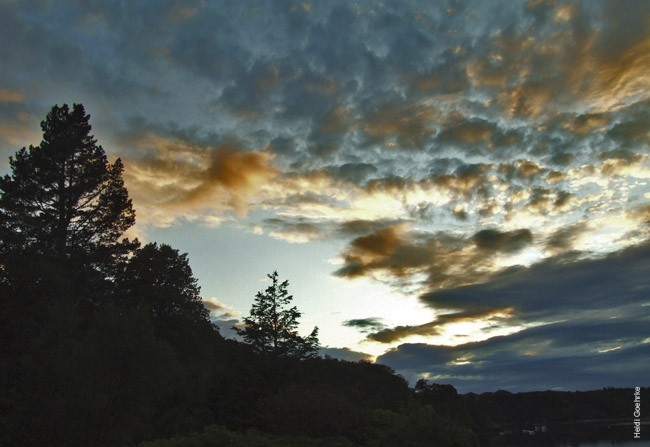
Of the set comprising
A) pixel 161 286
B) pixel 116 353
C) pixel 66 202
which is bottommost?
pixel 116 353

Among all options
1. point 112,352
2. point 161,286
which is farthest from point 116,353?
point 161,286

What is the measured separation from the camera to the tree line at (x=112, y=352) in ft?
65.4

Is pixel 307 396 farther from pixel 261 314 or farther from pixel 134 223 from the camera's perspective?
pixel 261 314

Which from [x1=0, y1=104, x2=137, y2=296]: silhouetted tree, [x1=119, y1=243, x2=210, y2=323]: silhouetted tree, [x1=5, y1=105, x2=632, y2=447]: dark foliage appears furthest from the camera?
[x1=119, y1=243, x2=210, y2=323]: silhouetted tree

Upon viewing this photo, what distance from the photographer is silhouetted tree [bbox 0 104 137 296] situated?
33.0m

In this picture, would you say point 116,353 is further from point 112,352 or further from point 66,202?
point 66,202

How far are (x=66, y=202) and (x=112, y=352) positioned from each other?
2010 centimetres

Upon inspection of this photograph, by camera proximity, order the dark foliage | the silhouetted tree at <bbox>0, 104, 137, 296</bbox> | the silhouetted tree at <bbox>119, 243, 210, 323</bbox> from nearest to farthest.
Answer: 1. the dark foliage
2. the silhouetted tree at <bbox>0, 104, 137, 296</bbox>
3. the silhouetted tree at <bbox>119, 243, 210, 323</bbox>

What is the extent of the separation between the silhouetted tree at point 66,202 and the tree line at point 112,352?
9 cm

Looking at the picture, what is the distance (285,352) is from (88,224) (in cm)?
2580

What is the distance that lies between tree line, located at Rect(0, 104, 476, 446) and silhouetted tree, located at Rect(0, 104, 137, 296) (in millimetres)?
88

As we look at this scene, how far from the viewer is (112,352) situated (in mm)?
20016

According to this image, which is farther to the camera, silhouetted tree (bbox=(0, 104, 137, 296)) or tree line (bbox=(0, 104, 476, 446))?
silhouetted tree (bbox=(0, 104, 137, 296))

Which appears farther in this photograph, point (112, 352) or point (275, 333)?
point (275, 333)
